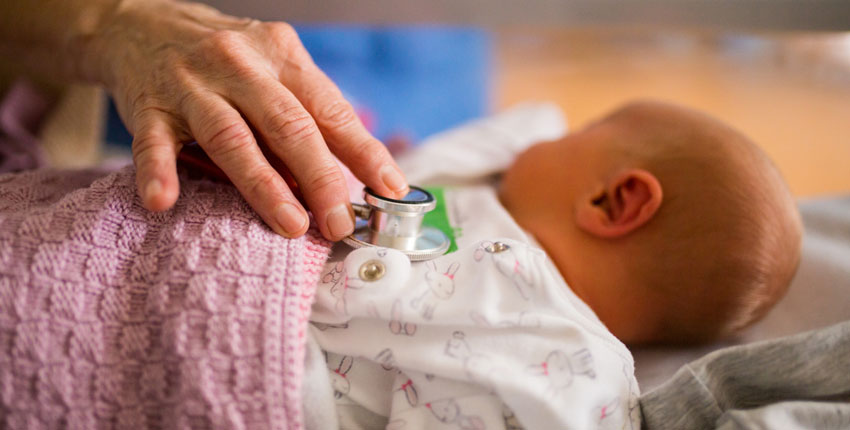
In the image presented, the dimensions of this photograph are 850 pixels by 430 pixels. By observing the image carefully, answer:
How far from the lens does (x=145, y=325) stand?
1.61ft

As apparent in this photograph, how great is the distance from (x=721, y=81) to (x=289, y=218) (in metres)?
2.02

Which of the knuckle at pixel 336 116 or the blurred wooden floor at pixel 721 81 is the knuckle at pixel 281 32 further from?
the blurred wooden floor at pixel 721 81

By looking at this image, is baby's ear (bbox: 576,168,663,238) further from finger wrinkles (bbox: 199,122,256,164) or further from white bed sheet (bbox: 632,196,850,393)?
finger wrinkles (bbox: 199,122,256,164)

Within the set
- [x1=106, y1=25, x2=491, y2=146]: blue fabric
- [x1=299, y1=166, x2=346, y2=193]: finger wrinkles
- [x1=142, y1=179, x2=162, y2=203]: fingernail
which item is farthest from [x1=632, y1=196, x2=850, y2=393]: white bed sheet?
[x1=106, y1=25, x2=491, y2=146]: blue fabric

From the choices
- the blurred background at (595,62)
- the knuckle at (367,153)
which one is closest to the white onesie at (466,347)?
the knuckle at (367,153)

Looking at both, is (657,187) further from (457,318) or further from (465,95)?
(465,95)

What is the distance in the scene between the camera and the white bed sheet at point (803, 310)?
0.73m

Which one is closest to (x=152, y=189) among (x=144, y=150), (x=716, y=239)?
(x=144, y=150)

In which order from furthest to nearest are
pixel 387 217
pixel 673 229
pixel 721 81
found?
pixel 721 81 → pixel 673 229 → pixel 387 217

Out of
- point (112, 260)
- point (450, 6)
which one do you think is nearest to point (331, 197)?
point (112, 260)

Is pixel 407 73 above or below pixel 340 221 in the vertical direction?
below

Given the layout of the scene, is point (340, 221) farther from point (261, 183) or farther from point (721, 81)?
point (721, 81)

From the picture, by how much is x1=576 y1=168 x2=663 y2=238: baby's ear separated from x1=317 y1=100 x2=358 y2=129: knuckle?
0.34 m

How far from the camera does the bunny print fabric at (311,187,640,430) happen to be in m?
0.52
